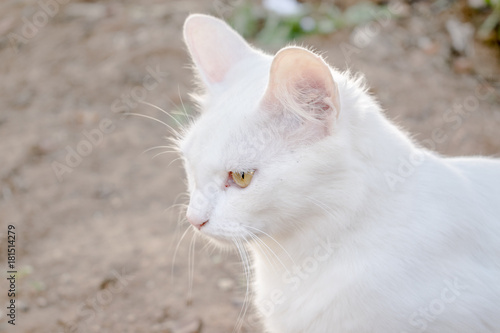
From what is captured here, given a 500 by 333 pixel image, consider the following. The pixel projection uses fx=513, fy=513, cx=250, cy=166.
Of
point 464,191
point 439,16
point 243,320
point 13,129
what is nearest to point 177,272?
point 243,320

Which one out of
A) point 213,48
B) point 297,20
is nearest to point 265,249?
point 213,48

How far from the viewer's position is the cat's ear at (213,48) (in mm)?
1905

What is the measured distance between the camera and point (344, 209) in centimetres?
165

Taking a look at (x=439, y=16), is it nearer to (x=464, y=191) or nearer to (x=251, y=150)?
(x=464, y=191)

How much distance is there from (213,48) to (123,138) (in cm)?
205

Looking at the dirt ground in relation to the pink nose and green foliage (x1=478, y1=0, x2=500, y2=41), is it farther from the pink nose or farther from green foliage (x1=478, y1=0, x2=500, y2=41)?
the pink nose

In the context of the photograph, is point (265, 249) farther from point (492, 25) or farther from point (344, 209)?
point (492, 25)

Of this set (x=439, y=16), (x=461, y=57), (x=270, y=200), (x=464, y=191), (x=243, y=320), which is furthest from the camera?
(x=439, y=16)

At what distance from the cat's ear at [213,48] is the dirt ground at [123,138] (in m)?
0.65

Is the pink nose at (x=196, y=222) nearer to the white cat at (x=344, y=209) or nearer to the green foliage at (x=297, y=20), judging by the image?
the white cat at (x=344, y=209)

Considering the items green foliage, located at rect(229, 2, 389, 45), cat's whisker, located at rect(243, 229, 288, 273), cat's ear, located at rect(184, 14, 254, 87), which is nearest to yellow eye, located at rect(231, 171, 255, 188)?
cat's whisker, located at rect(243, 229, 288, 273)

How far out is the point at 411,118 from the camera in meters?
3.70

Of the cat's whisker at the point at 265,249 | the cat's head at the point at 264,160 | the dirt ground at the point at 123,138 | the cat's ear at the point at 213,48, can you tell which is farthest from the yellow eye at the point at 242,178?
the dirt ground at the point at 123,138

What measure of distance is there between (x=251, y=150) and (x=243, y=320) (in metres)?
1.26
